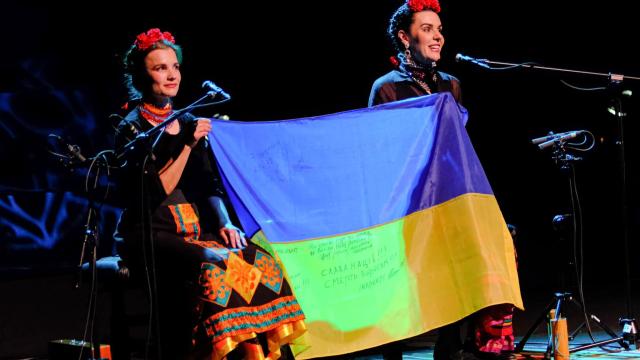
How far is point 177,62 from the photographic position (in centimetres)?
319

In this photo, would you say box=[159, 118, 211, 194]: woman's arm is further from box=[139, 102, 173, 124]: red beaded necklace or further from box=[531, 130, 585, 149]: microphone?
box=[531, 130, 585, 149]: microphone

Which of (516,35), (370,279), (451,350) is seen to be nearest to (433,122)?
(370,279)

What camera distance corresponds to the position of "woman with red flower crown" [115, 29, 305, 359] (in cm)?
263

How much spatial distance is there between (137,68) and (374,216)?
1.19m

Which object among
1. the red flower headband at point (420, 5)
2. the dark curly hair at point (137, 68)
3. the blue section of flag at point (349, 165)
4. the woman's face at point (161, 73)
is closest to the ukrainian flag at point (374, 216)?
the blue section of flag at point (349, 165)

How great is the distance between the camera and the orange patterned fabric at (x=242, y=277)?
2674mm

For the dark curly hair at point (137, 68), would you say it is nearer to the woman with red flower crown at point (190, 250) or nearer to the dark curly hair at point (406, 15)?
the woman with red flower crown at point (190, 250)

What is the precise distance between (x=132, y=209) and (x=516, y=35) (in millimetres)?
5084

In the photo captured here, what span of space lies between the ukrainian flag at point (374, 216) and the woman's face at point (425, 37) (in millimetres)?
312

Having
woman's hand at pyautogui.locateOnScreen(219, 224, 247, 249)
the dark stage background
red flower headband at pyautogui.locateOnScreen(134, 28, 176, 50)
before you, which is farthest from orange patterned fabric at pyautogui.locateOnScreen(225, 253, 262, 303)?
the dark stage background

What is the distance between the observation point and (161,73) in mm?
3107

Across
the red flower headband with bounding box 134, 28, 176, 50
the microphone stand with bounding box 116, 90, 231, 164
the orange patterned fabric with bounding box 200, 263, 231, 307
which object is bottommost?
the orange patterned fabric with bounding box 200, 263, 231, 307

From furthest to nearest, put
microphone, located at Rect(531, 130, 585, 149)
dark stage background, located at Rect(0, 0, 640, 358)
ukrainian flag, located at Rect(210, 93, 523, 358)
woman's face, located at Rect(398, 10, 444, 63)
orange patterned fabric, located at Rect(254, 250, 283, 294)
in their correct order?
dark stage background, located at Rect(0, 0, 640, 358) → microphone, located at Rect(531, 130, 585, 149) → woman's face, located at Rect(398, 10, 444, 63) → ukrainian flag, located at Rect(210, 93, 523, 358) → orange patterned fabric, located at Rect(254, 250, 283, 294)

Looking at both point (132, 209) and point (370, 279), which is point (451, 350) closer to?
point (370, 279)
